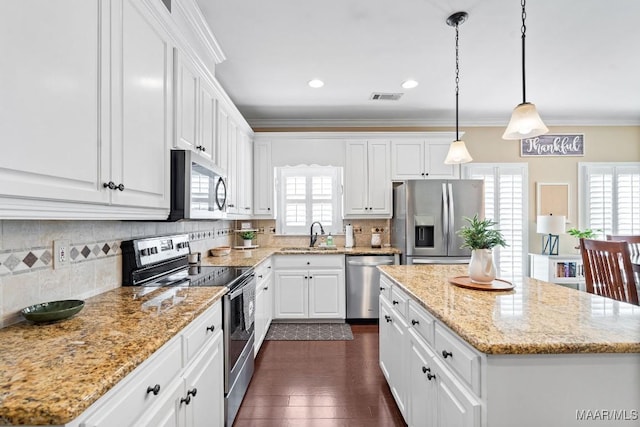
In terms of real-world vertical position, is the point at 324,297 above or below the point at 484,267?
below

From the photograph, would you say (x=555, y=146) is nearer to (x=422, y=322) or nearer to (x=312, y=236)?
(x=312, y=236)

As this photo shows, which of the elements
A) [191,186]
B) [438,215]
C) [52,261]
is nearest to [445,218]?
[438,215]

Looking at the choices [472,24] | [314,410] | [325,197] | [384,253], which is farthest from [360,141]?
[314,410]

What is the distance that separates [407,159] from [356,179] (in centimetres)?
73

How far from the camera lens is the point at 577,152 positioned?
472cm

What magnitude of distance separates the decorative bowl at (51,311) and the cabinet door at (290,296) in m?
2.62

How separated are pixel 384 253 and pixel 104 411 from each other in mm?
3363

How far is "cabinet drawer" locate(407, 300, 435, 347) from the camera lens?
145cm

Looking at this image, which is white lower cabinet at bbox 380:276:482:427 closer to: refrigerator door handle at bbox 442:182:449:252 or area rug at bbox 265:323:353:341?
area rug at bbox 265:323:353:341

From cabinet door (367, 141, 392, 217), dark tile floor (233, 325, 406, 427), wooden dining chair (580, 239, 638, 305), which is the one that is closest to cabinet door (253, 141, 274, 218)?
cabinet door (367, 141, 392, 217)

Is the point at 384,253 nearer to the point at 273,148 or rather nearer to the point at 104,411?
the point at 273,148

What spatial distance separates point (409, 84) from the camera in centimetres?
345

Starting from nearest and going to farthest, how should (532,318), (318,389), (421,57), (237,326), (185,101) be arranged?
(532,318) → (185,101) → (237,326) → (318,389) → (421,57)

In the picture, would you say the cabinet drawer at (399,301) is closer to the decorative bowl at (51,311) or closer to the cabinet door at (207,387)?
the cabinet door at (207,387)
